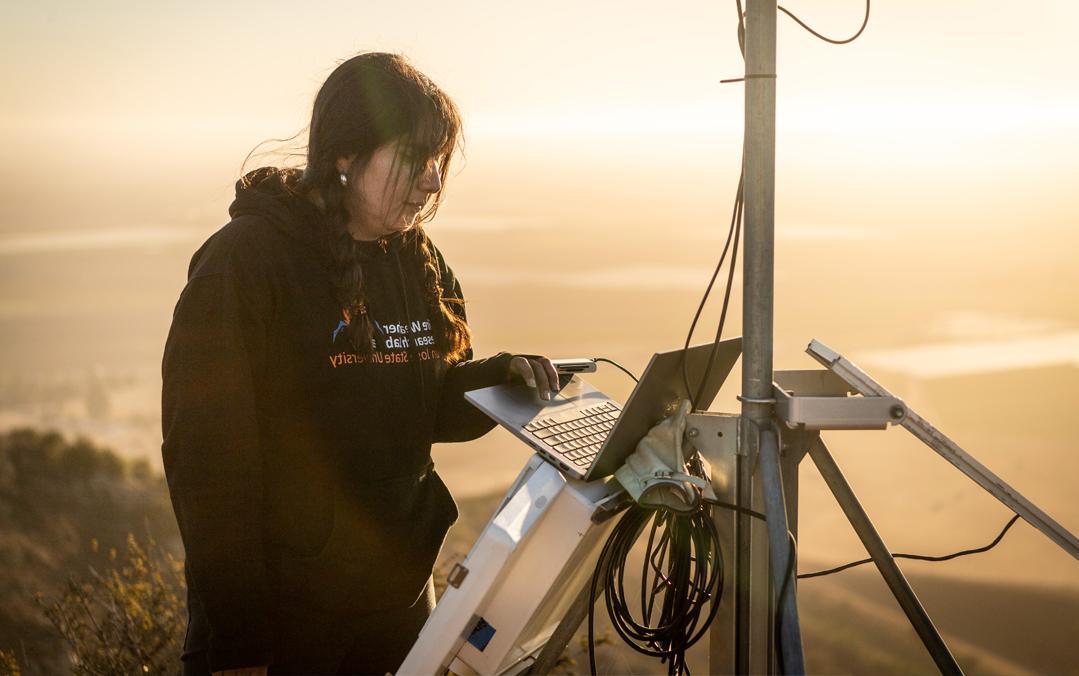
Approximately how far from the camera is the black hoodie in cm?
154

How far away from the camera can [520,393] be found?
6.12ft

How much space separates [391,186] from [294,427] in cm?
48

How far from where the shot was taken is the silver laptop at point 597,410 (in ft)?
4.75

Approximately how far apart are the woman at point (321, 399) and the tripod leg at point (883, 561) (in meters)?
0.56

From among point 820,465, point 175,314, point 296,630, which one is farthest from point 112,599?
point 820,465

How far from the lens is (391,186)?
1.74 metres

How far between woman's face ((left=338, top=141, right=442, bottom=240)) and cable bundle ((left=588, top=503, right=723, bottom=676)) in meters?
0.70

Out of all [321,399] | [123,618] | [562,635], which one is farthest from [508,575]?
[123,618]

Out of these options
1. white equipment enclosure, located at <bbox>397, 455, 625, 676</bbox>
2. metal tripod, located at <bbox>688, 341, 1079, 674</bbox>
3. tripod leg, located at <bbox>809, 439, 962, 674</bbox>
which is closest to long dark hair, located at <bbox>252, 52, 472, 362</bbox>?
white equipment enclosure, located at <bbox>397, 455, 625, 676</bbox>

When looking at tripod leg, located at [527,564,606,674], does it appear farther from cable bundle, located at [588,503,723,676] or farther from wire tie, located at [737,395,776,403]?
wire tie, located at [737,395,776,403]

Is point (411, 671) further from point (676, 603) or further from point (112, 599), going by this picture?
point (112, 599)

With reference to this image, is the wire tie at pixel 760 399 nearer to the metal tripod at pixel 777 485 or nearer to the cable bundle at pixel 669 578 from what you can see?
the metal tripod at pixel 777 485

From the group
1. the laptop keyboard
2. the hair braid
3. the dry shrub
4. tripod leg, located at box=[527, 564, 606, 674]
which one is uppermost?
the hair braid

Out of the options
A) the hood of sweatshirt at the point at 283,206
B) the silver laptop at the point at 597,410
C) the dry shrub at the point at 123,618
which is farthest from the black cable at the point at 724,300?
the dry shrub at the point at 123,618
